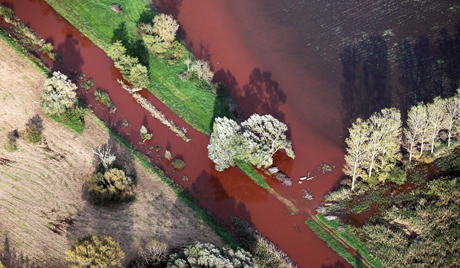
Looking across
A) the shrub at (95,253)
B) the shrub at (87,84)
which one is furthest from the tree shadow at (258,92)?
the shrub at (95,253)

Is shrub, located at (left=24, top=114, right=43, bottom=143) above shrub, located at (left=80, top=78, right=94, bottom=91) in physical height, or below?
below

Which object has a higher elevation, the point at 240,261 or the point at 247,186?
the point at 247,186

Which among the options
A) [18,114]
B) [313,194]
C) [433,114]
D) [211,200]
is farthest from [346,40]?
Result: [18,114]

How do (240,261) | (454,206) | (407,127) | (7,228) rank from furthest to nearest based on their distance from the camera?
(407,127) → (454,206) → (7,228) → (240,261)

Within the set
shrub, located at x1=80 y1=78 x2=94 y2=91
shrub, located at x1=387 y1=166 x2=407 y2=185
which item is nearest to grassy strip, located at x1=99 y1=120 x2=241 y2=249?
shrub, located at x1=80 y1=78 x2=94 y2=91

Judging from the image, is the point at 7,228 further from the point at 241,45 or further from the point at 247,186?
the point at 241,45

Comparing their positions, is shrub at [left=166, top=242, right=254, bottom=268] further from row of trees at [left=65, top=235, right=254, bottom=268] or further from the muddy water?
the muddy water
